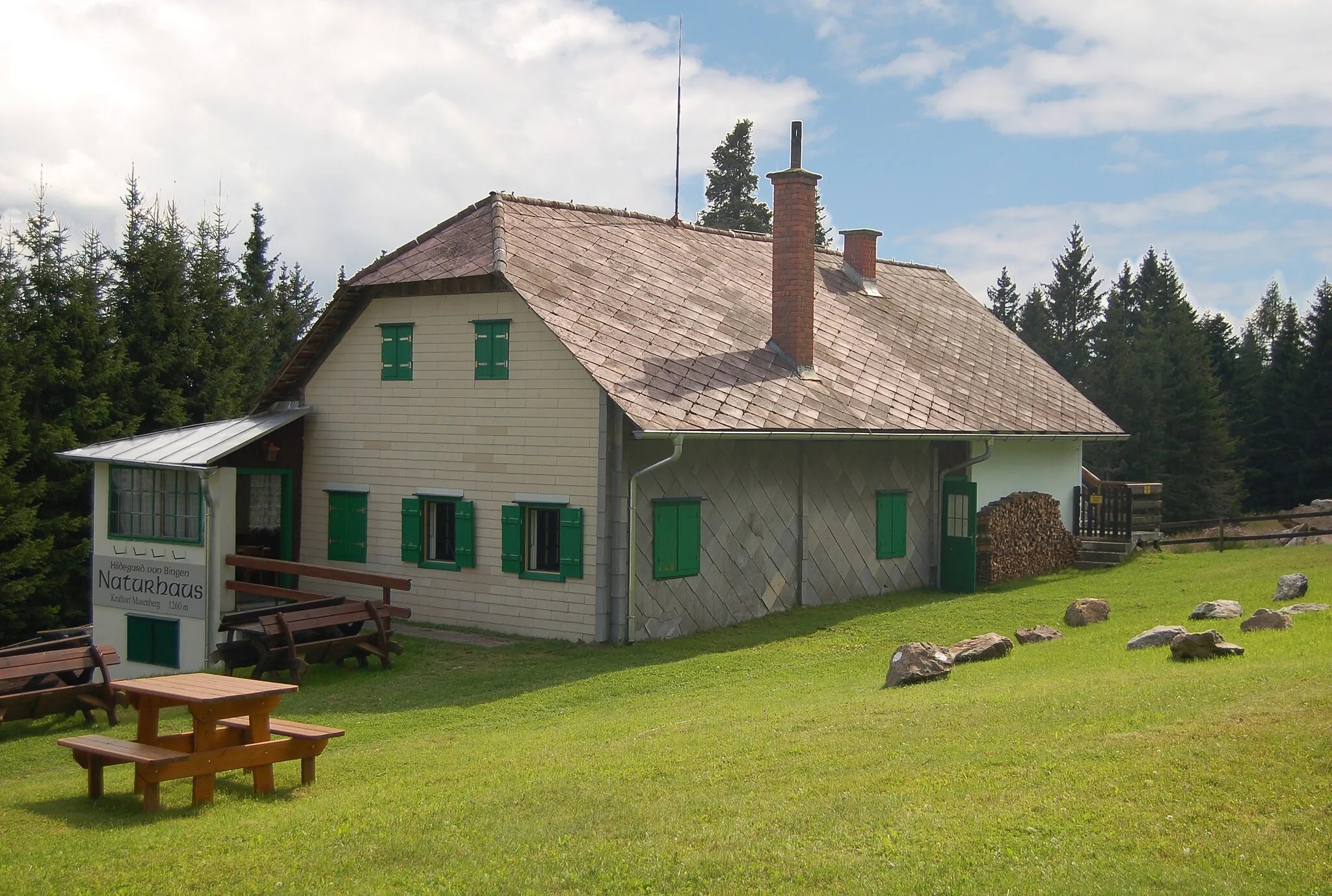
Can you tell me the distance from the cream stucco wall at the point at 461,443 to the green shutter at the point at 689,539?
1.33m

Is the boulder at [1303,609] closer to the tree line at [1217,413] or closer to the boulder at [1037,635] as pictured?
the boulder at [1037,635]

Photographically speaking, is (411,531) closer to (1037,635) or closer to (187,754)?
(1037,635)

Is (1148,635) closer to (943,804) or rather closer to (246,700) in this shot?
(943,804)

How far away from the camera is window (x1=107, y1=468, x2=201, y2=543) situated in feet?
60.0

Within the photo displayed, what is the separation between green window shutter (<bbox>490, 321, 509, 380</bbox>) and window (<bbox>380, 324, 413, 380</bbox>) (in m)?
1.93

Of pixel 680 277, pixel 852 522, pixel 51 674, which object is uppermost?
pixel 680 277

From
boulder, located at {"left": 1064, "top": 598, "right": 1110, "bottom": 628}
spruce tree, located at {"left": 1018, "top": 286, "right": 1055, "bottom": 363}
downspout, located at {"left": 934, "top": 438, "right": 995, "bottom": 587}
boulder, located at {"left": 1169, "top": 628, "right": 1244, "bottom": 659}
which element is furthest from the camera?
spruce tree, located at {"left": 1018, "top": 286, "right": 1055, "bottom": 363}

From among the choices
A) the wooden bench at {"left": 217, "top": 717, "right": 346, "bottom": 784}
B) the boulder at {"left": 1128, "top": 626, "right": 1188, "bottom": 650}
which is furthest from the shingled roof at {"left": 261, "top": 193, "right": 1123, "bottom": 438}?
the wooden bench at {"left": 217, "top": 717, "right": 346, "bottom": 784}

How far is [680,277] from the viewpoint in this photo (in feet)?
67.1

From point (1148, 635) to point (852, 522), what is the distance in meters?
7.22

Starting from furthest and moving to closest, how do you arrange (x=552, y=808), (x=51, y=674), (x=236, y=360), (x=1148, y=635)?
1. (x=236, y=360)
2. (x=51, y=674)
3. (x=1148, y=635)
4. (x=552, y=808)

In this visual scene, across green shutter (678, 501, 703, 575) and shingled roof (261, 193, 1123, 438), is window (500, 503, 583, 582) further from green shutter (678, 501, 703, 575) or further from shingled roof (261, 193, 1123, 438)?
shingled roof (261, 193, 1123, 438)

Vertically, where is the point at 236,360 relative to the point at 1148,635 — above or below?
above

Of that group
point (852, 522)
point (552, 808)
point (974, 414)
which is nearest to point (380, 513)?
Answer: point (852, 522)
